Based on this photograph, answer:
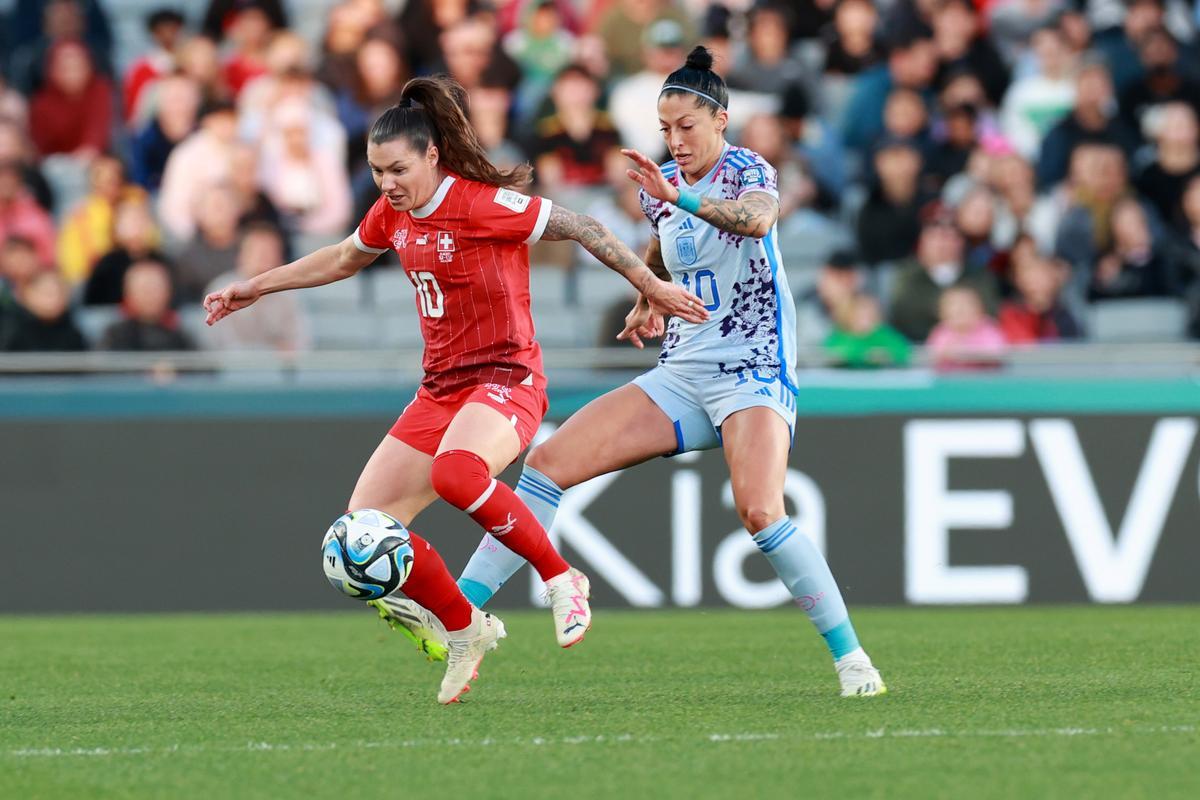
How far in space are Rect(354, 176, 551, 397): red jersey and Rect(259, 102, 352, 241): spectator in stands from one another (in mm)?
7091

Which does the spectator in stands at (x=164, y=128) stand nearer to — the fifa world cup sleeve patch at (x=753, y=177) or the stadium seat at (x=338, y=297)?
the stadium seat at (x=338, y=297)

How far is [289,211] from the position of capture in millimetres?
14133

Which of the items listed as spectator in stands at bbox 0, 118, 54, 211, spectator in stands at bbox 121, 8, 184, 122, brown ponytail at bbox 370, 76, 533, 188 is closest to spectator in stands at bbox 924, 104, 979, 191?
spectator in stands at bbox 121, 8, 184, 122

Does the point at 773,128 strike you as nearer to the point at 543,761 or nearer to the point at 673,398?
the point at 673,398

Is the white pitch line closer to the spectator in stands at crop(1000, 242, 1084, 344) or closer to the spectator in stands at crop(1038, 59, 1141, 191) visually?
the spectator in stands at crop(1000, 242, 1084, 344)

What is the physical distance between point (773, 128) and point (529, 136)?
6.36 ft

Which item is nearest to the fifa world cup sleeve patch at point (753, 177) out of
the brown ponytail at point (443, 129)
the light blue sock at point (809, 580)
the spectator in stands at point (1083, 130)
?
the brown ponytail at point (443, 129)

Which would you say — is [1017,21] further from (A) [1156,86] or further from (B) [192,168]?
(B) [192,168]

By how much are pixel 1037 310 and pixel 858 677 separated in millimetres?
6403

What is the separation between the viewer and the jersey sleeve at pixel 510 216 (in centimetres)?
679

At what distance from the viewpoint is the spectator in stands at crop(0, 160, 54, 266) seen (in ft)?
45.8

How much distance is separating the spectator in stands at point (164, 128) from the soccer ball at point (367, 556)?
8.63 m

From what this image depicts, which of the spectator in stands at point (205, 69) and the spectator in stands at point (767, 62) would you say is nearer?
the spectator in stands at point (767, 62)

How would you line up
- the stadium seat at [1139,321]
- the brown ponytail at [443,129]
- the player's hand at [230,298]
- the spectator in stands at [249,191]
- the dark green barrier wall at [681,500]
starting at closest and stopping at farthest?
the brown ponytail at [443,129], the player's hand at [230,298], the dark green barrier wall at [681,500], the stadium seat at [1139,321], the spectator in stands at [249,191]
